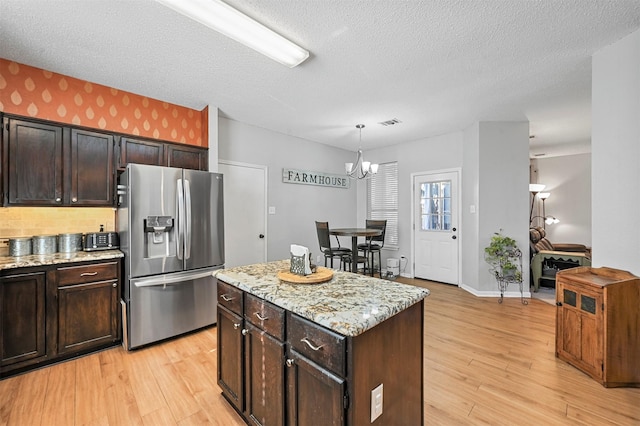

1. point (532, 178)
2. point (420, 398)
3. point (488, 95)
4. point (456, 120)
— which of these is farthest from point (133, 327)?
point (532, 178)

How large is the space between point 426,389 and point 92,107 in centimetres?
399

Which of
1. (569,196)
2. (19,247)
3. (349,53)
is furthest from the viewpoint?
(569,196)

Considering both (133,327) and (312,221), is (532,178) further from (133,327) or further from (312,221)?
(133,327)

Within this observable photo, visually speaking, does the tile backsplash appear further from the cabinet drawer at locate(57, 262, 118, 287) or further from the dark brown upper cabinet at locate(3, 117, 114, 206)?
the cabinet drawer at locate(57, 262, 118, 287)

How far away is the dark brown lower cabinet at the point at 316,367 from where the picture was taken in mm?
1122

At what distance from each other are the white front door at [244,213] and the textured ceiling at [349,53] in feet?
2.84

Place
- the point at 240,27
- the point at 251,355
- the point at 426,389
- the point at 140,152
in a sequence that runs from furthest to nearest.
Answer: the point at 140,152 < the point at 426,389 < the point at 240,27 < the point at 251,355

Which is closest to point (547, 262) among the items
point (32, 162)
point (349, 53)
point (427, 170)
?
point (427, 170)

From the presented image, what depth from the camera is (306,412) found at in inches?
50.0

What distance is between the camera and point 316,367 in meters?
1.22

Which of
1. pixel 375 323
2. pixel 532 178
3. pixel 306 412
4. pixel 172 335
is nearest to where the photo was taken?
pixel 375 323

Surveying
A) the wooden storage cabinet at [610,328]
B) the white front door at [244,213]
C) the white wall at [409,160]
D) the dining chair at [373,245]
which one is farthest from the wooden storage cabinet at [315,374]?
the white wall at [409,160]

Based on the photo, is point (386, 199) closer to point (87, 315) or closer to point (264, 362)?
point (264, 362)

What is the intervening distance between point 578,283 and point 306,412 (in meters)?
2.43
